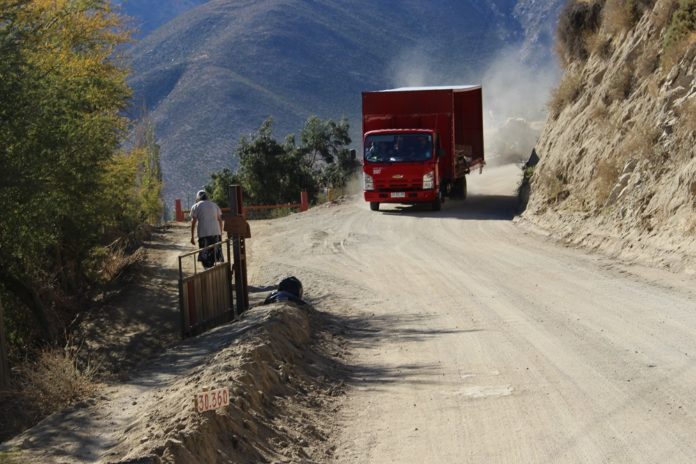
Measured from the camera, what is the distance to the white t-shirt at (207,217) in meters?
17.8

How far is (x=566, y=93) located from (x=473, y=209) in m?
4.67

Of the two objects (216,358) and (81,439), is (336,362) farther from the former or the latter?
(81,439)

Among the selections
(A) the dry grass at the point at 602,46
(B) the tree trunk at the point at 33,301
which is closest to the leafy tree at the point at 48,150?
(B) the tree trunk at the point at 33,301

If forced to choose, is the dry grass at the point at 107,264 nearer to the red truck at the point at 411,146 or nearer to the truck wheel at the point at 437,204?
the red truck at the point at 411,146

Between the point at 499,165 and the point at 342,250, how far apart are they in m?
36.1

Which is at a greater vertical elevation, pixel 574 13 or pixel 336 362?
pixel 574 13

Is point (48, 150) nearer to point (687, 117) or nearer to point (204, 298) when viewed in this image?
point (204, 298)

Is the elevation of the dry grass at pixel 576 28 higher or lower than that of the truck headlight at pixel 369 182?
higher

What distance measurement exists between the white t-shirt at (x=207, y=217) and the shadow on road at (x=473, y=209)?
12323 mm

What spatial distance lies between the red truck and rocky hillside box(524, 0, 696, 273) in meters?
→ 3.18

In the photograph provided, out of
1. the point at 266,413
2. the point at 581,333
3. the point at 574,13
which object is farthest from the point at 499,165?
the point at 266,413

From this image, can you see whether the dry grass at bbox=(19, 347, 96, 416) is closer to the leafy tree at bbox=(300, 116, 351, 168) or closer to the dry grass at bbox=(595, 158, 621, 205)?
the dry grass at bbox=(595, 158, 621, 205)

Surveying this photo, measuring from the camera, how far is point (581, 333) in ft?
40.1

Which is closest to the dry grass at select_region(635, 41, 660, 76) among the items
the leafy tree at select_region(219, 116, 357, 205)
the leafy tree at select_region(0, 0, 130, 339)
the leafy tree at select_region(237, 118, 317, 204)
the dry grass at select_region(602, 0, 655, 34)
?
the dry grass at select_region(602, 0, 655, 34)
